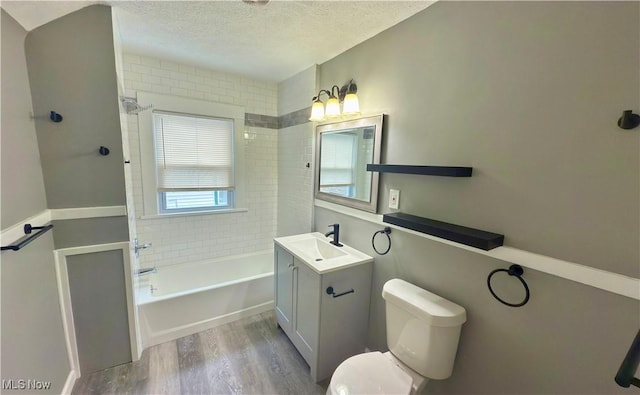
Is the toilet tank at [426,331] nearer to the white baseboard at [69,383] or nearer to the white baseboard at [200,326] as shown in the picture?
the white baseboard at [200,326]

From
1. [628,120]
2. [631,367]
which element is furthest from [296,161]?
[631,367]

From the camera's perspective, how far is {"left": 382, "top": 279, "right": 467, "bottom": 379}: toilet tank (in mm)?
1248

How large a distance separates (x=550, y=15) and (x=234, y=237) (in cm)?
306

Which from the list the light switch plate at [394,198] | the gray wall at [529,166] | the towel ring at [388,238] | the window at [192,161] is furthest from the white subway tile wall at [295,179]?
the gray wall at [529,166]

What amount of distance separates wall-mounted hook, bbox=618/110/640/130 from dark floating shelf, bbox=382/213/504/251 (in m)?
0.56

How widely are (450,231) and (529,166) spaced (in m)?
0.43

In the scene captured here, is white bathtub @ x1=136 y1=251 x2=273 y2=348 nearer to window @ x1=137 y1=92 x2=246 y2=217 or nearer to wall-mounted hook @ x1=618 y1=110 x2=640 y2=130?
window @ x1=137 y1=92 x2=246 y2=217

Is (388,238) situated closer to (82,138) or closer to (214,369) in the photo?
Answer: (214,369)

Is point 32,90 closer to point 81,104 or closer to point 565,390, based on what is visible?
point 81,104

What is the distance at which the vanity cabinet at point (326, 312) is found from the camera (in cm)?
166

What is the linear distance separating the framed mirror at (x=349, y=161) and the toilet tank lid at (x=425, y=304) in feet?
1.86

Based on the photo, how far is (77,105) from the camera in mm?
1491

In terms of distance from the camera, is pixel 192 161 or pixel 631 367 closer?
pixel 631 367

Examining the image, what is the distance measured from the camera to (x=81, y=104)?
1.50 meters
